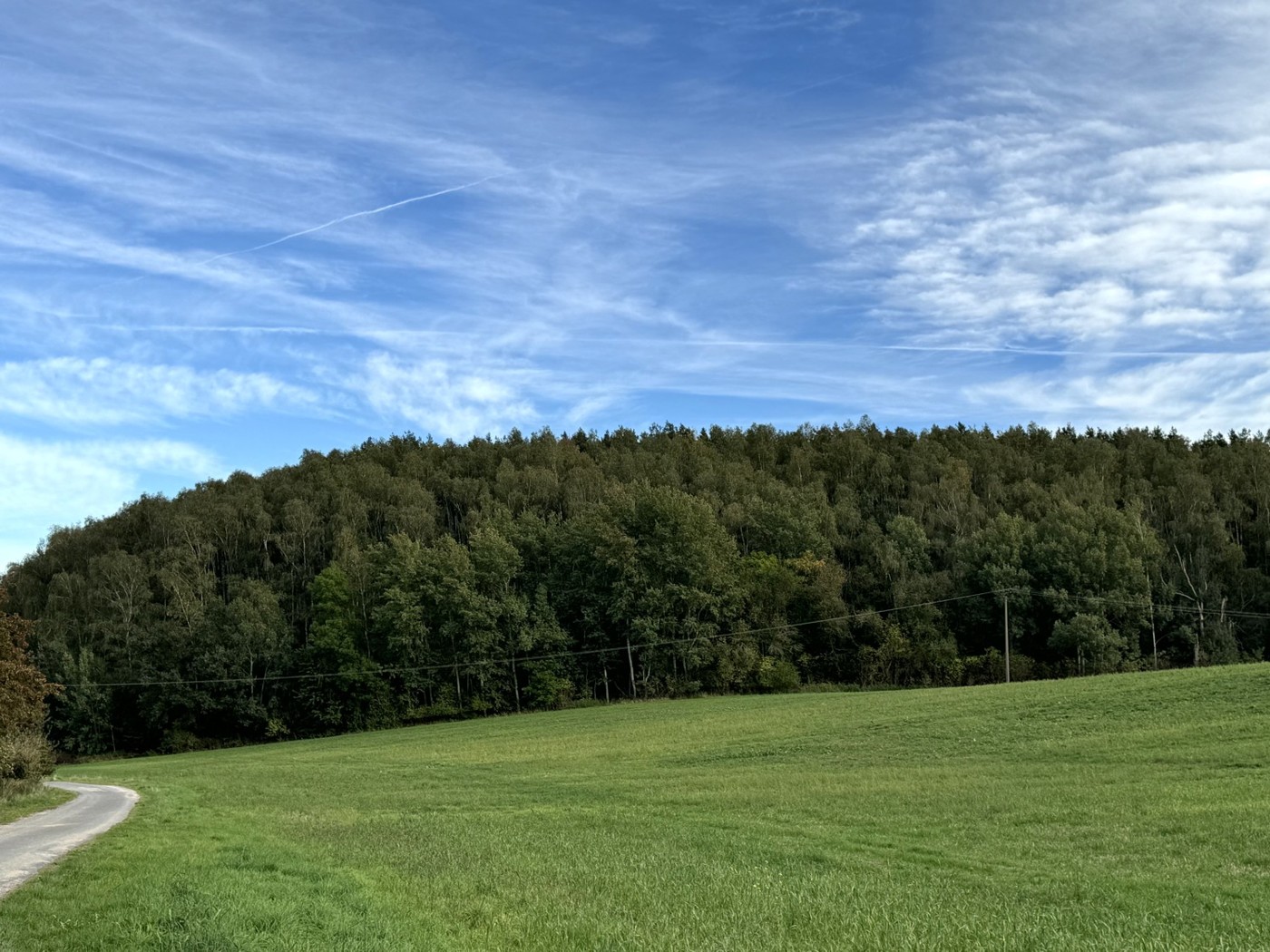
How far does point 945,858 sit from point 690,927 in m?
6.93

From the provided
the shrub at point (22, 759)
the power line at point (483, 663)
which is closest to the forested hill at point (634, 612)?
the power line at point (483, 663)

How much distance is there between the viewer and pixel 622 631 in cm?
8712

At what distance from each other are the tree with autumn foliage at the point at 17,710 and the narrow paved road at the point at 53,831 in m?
2.06

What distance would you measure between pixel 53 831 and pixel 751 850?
49.4 ft

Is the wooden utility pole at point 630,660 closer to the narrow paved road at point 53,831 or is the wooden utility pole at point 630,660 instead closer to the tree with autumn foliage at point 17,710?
the tree with autumn foliage at point 17,710

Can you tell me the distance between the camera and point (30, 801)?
29.4 meters

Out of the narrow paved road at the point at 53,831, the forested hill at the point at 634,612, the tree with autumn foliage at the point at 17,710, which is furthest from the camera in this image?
the forested hill at the point at 634,612

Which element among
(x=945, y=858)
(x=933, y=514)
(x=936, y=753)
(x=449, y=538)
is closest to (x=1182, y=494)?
(x=933, y=514)

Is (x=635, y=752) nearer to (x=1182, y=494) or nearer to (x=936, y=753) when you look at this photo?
(x=936, y=753)

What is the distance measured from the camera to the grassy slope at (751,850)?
29.9ft

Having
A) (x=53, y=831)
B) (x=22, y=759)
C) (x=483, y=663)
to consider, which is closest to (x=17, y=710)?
(x=22, y=759)

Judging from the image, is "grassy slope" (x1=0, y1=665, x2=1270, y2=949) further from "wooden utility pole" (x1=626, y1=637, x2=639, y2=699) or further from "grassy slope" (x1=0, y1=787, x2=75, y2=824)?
"wooden utility pole" (x1=626, y1=637, x2=639, y2=699)

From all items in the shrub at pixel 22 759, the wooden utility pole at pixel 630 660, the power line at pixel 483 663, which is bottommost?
the wooden utility pole at pixel 630 660

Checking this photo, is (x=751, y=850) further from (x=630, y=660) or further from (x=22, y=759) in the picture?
(x=630, y=660)
